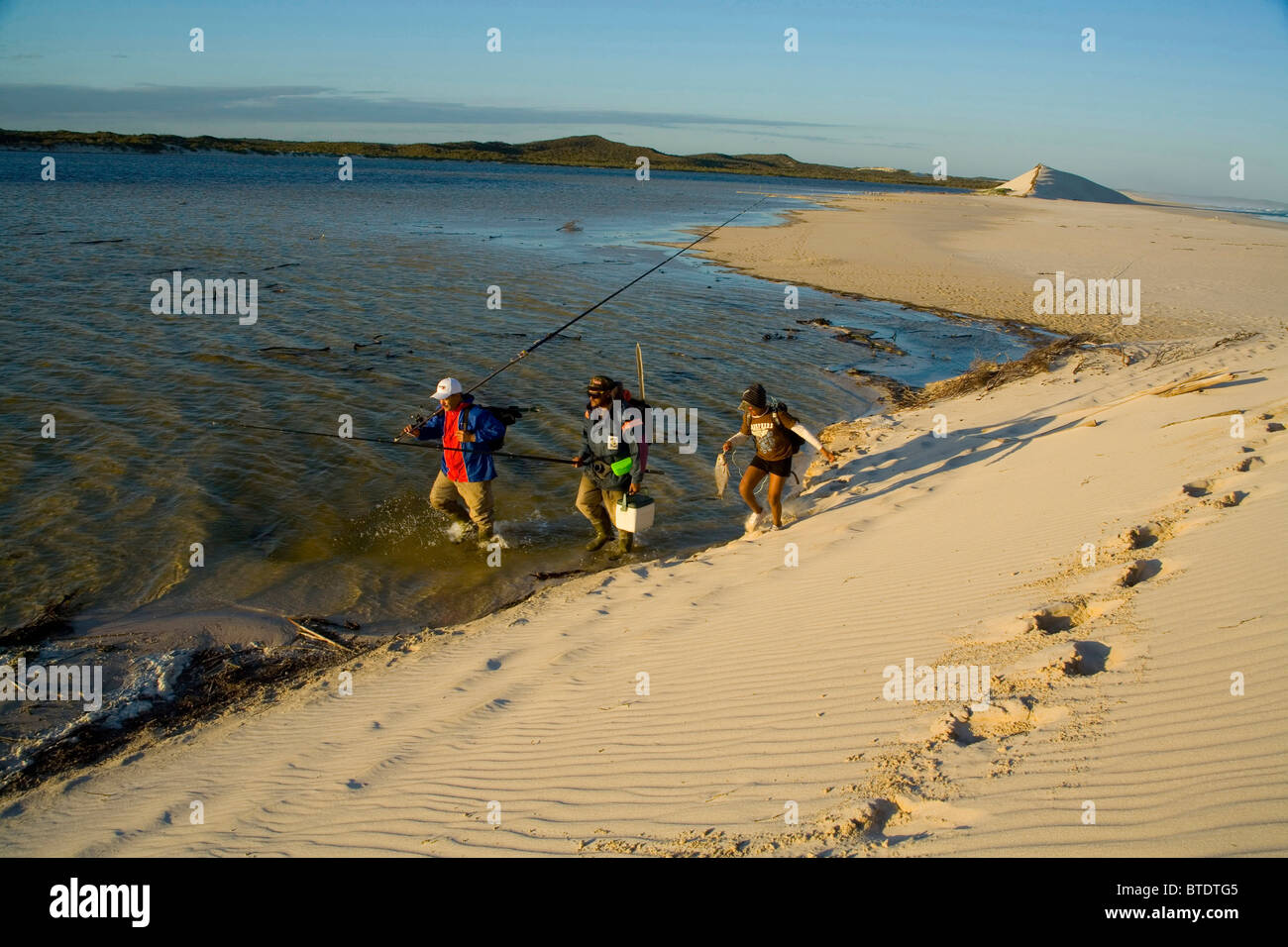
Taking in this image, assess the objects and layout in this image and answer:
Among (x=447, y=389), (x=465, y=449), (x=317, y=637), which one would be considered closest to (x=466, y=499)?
(x=465, y=449)

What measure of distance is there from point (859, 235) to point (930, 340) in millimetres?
19450

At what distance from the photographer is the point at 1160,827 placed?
3.18m

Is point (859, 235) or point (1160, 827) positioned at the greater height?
point (859, 235)

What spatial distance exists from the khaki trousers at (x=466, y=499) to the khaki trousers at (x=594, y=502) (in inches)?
37.7

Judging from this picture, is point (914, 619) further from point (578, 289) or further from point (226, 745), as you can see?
point (578, 289)

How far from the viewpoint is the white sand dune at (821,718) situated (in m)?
3.54

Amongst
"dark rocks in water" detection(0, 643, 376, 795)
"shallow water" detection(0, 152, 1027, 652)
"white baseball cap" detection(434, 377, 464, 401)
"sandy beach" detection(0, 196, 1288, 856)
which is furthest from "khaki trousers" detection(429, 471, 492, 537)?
"dark rocks in water" detection(0, 643, 376, 795)

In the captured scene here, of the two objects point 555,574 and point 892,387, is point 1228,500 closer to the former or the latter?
point 555,574

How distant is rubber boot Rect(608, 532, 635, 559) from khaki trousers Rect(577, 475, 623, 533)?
0.23 meters

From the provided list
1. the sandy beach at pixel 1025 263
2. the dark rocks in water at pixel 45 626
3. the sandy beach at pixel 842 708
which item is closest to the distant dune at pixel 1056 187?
the sandy beach at pixel 1025 263

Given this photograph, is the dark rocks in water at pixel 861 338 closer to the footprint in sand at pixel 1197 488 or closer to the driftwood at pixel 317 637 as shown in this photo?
the footprint in sand at pixel 1197 488

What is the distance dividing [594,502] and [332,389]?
6464 millimetres
